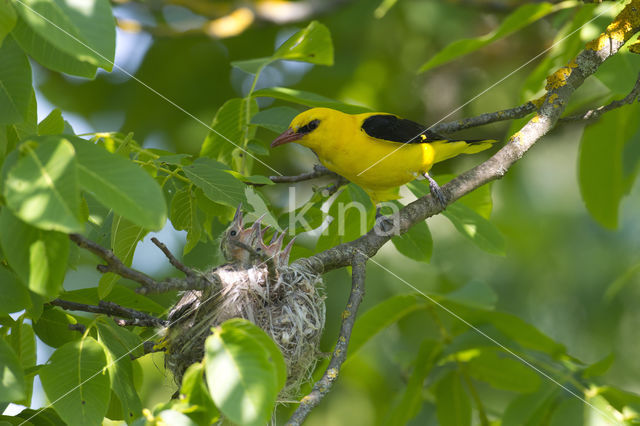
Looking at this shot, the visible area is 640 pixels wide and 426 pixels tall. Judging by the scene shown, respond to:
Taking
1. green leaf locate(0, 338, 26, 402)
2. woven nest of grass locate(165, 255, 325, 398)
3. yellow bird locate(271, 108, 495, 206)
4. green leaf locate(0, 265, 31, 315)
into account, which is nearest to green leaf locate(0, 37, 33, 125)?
green leaf locate(0, 265, 31, 315)

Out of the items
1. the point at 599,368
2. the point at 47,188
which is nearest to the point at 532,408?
the point at 599,368

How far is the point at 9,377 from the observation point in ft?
5.87

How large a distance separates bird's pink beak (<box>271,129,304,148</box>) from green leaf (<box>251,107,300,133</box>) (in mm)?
325

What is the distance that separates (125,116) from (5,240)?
4.53m

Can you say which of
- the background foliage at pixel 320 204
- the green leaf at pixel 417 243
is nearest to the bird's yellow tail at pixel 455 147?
the background foliage at pixel 320 204

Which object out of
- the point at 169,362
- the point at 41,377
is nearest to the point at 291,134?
the point at 169,362

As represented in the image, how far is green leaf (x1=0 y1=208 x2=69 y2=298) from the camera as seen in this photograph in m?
1.62

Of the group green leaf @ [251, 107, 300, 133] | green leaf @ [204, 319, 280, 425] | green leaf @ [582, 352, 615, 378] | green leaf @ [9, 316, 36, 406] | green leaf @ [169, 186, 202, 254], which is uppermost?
green leaf @ [251, 107, 300, 133]

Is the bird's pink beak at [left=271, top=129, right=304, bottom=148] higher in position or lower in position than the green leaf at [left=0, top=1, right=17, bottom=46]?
lower

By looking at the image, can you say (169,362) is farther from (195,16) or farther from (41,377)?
(195,16)

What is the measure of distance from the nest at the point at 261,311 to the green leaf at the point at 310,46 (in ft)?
3.23

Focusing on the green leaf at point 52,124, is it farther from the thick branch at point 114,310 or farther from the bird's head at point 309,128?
the bird's head at point 309,128

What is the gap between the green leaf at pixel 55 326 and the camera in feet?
8.46

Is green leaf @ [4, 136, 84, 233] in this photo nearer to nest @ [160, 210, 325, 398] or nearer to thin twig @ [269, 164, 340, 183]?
nest @ [160, 210, 325, 398]
